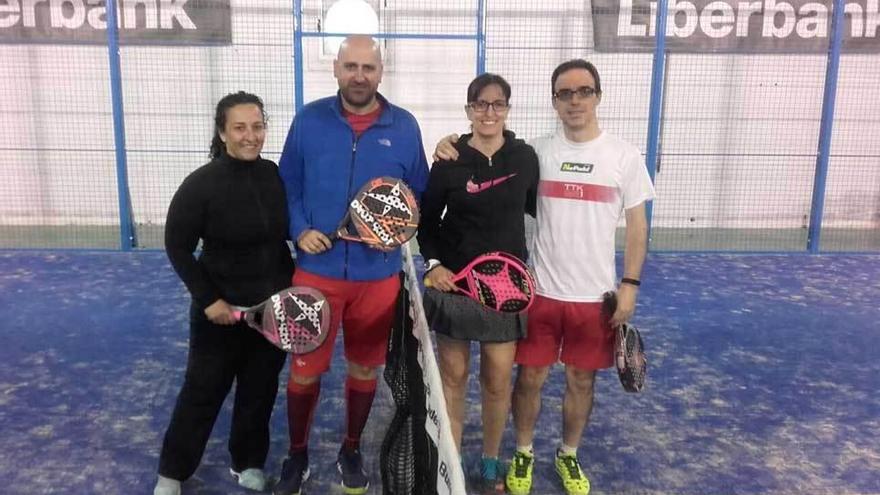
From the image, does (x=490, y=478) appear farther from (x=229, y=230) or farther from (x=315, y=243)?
(x=229, y=230)

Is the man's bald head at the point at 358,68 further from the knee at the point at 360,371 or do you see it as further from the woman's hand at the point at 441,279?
the knee at the point at 360,371

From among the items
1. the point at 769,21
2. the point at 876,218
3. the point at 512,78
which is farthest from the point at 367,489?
the point at 876,218

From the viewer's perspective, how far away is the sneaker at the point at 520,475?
297 cm

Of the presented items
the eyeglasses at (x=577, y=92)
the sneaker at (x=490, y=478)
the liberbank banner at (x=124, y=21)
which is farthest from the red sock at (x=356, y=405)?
the liberbank banner at (x=124, y=21)

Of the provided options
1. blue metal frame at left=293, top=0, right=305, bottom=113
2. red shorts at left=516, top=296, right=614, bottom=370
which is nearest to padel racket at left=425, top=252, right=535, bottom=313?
red shorts at left=516, top=296, right=614, bottom=370

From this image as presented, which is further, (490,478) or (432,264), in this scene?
(490,478)

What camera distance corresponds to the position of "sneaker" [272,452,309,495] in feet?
9.45

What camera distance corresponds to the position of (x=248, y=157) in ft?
8.75

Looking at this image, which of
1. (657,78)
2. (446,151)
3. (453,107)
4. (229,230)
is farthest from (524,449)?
(453,107)

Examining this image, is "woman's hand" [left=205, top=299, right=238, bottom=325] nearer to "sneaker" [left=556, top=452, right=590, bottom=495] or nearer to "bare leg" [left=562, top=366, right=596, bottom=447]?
"bare leg" [left=562, top=366, right=596, bottom=447]

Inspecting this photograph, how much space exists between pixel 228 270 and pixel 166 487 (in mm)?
973

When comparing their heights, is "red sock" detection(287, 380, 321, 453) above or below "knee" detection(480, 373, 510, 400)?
below

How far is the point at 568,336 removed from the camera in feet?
9.32

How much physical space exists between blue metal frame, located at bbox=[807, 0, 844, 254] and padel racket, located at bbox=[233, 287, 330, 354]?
23.0 ft
